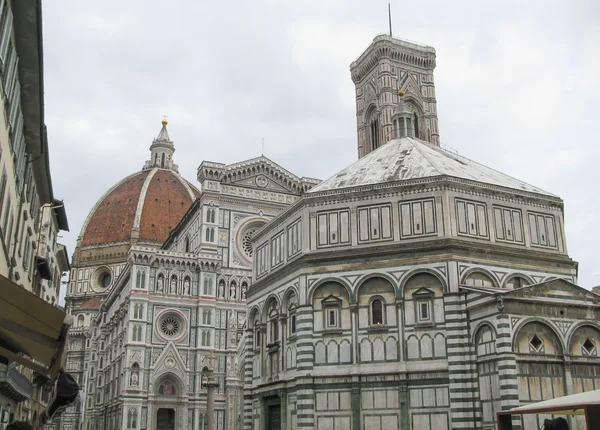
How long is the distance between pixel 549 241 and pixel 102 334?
55689mm

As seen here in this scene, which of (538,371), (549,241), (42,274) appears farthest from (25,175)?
(549,241)

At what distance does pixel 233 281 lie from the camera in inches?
2309

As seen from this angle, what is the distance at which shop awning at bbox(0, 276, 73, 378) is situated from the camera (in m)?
9.22

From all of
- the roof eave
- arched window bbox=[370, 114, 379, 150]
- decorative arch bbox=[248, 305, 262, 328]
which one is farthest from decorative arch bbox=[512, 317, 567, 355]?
arched window bbox=[370, 114, 379, 150]

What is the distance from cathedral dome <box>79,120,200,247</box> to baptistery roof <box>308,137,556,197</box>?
69726mm

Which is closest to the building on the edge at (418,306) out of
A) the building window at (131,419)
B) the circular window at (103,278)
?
the building window at (131,419)

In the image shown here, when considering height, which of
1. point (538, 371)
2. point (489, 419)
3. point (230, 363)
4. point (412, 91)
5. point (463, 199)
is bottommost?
point (489, 419)

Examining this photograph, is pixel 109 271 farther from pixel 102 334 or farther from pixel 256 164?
pixel 256 164

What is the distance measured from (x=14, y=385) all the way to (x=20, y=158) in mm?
6941

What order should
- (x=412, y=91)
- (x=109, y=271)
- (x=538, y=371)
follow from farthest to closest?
1. (x=109, y=271)
2. (x=412, y=91)
3. (x=538, y=371)

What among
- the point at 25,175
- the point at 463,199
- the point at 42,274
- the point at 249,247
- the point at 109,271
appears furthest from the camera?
the point at 109,271

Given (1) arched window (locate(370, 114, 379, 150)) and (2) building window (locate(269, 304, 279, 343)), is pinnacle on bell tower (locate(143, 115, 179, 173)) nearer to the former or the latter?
(1) arched window (locate(370, 114, 379, 150))

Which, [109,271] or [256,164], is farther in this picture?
[109,271]

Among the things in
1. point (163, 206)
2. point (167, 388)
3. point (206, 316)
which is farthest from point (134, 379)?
point (163, 206)
